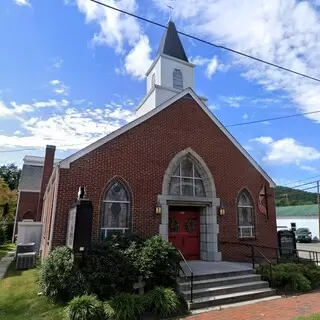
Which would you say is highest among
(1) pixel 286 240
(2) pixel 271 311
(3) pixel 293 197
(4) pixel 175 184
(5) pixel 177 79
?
(3) pixel 293 197

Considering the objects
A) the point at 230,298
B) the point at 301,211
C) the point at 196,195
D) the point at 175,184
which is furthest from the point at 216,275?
the point at 301,211

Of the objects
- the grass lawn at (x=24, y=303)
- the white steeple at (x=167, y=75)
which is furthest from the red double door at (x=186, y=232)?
the white steeple at (x=167, y=75)

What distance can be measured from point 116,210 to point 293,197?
→ 87725 millimetres

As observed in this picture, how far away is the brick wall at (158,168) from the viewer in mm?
9945

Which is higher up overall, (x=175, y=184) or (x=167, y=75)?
(x=167, y=75)

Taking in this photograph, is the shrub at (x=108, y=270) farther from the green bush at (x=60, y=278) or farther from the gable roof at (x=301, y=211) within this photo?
the gable roof at (x=301, y=211)

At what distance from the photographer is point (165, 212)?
1109cm

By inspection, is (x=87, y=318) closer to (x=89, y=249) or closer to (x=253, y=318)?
(x=89, y=249)

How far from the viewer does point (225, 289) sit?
842 centimetres

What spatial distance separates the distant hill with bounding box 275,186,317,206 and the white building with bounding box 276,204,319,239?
111 feet

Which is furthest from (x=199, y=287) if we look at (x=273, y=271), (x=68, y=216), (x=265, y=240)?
(x=265, y=240)

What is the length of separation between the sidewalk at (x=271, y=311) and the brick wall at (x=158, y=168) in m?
3.95

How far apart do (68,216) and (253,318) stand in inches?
246

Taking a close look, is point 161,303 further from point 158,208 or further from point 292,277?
point 292,277
